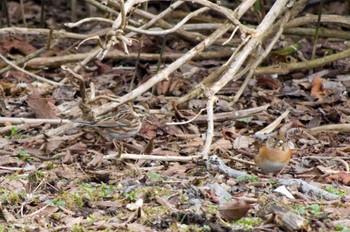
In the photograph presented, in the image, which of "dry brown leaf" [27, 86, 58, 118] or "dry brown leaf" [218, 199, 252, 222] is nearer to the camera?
"dry brown leaf" [218, 199, 252, 222]

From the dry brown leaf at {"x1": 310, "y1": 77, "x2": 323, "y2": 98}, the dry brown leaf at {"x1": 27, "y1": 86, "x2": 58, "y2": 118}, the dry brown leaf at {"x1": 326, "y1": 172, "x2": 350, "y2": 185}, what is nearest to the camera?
the dry brown leaf at {"x1": 326, "y1": 172, "x2": 350, "y2": 185}

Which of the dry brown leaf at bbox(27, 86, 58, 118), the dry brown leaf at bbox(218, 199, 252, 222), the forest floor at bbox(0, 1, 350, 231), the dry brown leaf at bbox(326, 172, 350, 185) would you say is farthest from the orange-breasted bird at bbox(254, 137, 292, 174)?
the dry brown leaf at bbox(27, 86, 58, 118)

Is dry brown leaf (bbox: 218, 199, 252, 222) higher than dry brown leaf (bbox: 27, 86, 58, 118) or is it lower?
higher

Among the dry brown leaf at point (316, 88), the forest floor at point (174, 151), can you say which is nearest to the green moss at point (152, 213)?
the forest floor at point (174, 151)

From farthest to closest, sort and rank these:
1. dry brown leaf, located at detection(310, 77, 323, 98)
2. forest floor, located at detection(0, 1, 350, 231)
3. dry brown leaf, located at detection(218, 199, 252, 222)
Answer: dry brown leaf, located at detection(310, 77, 323, 98), forest floor, located at detection(0, 1, 350, 231), dry brown leaf, located at detection(218, 199, 252, 222)

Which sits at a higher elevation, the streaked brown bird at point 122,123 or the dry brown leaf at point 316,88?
the streaked brown bird at point 122,123

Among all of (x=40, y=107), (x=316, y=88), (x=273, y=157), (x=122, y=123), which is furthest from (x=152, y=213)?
(x=316, y=88)

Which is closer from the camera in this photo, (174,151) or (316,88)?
(174,151)

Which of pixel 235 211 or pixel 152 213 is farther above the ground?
pixel 235 211

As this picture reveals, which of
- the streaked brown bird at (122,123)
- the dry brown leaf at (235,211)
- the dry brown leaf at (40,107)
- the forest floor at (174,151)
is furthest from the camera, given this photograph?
the dry brown leaf at (40,107)

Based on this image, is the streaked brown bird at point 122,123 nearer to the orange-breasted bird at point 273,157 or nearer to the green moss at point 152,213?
the orange-breasted bird at point 273,157

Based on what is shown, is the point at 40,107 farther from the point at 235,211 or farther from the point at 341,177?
the point at 235,211

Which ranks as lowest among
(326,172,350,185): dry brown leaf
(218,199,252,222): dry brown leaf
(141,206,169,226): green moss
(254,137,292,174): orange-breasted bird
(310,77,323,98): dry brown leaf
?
(310,77,323,98): dry brown leaf

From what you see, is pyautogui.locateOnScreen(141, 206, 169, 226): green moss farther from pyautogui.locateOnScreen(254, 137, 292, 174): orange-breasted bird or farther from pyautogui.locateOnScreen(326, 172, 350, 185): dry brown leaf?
pyautogui.locateOnScreen(326, 172, 350, 185): dry brown leaf
